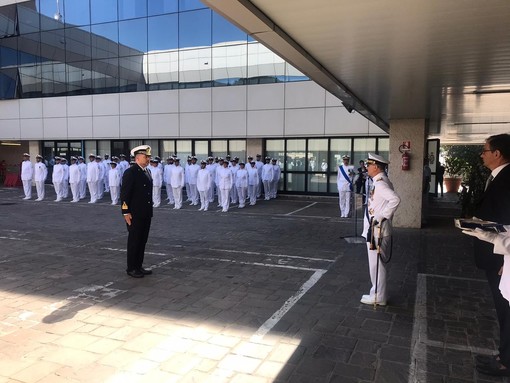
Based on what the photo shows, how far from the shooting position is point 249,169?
17.1 metres

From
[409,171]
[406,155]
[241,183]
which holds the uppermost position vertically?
[406,155]

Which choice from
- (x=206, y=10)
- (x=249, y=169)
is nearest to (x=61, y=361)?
(x=249, y=169)

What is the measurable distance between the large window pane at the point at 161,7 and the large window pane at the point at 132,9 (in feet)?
1.13

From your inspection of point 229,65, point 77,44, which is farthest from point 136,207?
point 77,44

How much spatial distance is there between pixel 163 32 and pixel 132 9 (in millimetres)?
2265

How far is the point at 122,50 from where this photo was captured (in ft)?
70.9

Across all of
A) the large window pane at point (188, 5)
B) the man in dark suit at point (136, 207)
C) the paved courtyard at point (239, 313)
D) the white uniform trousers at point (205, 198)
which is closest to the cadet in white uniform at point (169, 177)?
the white uniform trousers at point (205, 198)

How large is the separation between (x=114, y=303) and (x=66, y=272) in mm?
1851

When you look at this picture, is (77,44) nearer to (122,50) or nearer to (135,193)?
(122,50)

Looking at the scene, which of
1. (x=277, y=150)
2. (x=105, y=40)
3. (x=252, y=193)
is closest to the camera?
(x=252, y=193)

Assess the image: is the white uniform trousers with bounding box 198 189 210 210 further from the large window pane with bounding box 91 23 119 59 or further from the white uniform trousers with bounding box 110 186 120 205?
the large window pane with bounding box 91 23 119 59

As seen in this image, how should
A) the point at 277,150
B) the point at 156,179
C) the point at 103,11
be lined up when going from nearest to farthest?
the point at 156,179 → the point at 277,150 → the point at 103,11

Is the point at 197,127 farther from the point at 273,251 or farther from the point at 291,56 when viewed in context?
the point at 291,56

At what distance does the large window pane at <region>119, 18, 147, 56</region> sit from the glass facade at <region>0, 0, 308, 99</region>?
0.05 metres
